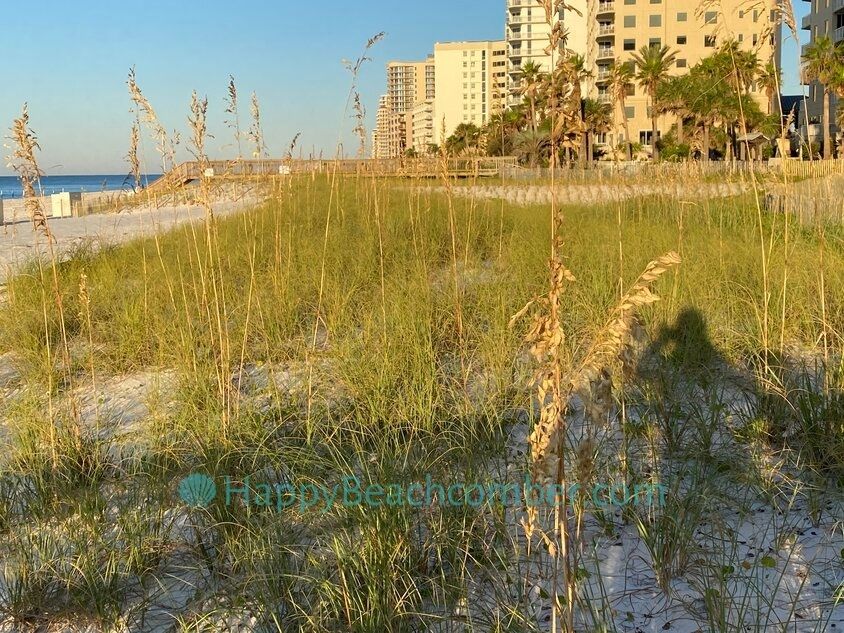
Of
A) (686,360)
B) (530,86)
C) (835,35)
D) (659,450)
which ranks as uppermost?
(835,35)

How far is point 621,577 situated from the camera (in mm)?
2047

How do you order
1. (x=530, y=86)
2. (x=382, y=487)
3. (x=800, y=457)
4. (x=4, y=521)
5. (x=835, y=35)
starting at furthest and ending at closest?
(x=835, y=35) < (x=800, y=457) < (x=4, y=521) < (x=382, y=487) < (x=530, y=86)

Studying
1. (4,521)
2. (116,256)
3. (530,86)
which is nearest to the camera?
(530,86)

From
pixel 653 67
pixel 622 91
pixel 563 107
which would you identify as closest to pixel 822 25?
pixel 653 67

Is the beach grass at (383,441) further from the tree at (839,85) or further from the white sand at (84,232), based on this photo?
the tree at (839,85)

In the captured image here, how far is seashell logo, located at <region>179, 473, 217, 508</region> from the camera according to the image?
2.39 m

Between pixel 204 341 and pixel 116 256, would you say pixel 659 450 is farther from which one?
pixel 116 256

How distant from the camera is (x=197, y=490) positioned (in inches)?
96.5

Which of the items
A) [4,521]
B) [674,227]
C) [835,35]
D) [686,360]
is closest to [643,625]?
[686,360]

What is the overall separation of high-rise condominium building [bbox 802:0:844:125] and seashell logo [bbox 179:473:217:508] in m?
49.0

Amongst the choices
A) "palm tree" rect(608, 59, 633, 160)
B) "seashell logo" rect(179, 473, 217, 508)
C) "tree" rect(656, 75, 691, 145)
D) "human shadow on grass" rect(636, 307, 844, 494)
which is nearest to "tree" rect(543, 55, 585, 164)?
"human shadow on grass" rect(636, 307, 844, 494)

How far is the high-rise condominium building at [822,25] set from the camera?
44.2 meters

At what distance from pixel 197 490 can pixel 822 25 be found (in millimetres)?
56634

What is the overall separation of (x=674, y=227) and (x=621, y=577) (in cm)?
543
